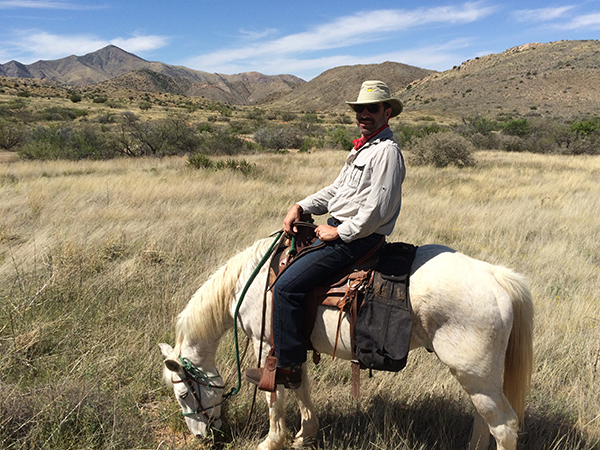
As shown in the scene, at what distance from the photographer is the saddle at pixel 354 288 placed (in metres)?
2.21

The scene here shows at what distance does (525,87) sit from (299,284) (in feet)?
242

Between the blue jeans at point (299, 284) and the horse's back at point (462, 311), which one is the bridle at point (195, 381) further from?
the horse's back at point (462, 311)

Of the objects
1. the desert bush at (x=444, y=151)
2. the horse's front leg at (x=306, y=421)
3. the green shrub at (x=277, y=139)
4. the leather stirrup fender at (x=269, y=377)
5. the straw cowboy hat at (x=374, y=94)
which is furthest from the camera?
the green shrub at (x=277, y=139)

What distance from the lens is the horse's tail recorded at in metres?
2.17

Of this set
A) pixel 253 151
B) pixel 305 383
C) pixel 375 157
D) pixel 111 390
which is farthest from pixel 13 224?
pixel 253 151

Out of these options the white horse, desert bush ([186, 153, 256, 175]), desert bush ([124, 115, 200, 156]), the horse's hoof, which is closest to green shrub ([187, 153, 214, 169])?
desert bush ([186, 153, 256, 175])

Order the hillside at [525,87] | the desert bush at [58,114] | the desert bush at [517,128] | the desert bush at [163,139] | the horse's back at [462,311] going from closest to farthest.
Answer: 1. the horse's back at [462,311]
2. the desert bush at [163,139]
3. the desert bush at [517,128]
4. the desert bush at [58,114]
5. the hillside at [525,87]

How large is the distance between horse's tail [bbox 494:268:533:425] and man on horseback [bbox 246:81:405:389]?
79 centimetres

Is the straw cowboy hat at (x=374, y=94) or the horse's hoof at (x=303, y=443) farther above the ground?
the straw cowboy hat at (x=374, y=94)

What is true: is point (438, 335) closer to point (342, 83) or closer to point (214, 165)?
point (214, 165)

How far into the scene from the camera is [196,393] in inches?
104

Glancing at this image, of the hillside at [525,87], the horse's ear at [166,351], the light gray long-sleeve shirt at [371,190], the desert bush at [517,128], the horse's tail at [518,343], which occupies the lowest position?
the horse's ear at [166,351]

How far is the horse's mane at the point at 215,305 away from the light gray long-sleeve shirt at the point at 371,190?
756mm

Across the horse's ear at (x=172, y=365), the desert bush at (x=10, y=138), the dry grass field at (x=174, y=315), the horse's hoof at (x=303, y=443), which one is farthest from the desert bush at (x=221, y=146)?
the horse's hoof at (x=303, y=443)
